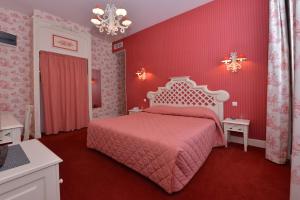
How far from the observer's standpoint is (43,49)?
359cm

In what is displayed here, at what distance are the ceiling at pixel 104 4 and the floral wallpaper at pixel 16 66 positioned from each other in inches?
10.3

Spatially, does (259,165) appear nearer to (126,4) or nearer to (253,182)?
(253,182)

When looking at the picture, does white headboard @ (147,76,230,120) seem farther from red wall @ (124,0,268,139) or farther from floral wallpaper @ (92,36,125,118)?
floral wallpaper @ (92,36,125,118)

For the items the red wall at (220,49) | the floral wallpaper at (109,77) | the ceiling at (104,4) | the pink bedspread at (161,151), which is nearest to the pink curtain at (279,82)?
the red wall at (220,49)

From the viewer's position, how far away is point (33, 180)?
0.83m

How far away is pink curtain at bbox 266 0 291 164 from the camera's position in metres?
2.19

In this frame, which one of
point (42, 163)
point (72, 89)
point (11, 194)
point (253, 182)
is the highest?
point (72, 89)

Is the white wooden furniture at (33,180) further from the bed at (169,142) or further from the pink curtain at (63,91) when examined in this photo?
the pink curtain at (63,91)

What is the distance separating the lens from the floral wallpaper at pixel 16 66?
3.30 metres

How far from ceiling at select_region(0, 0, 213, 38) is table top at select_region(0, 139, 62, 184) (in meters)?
3.15

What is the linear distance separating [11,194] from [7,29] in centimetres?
412

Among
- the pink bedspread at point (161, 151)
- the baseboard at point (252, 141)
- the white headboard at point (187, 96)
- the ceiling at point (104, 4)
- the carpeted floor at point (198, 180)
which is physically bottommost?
→ the carpeted floor at point (198, 180)

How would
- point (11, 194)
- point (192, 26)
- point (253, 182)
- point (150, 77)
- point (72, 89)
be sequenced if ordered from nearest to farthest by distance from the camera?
point (11, 194), point (253, 182), point (192, 26), point (72, 89), point (150, 77)

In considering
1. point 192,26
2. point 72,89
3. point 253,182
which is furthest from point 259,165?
point 72,89
